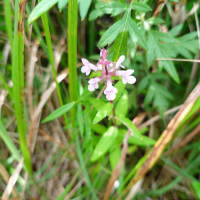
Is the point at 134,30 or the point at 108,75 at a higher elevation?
the point at 134,30

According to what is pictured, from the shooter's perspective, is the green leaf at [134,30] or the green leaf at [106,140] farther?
the green leaf at [106,140]

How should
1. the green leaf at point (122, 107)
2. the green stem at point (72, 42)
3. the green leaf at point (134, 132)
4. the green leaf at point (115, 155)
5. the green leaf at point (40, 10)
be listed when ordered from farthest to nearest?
the green leaf at point (115, 155)
the green leaf at point (122, 107)
the green leaf at point (134, 132)
the green stem at point (72, 42)
the green leaf at point (40, 10)

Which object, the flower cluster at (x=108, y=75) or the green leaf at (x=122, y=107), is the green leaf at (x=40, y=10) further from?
the green leaf at (x=122, y=107)

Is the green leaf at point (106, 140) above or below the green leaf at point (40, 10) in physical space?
below

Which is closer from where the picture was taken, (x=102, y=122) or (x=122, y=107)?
(x=122, y=107)

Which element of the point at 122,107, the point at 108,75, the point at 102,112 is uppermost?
the point at 108,75

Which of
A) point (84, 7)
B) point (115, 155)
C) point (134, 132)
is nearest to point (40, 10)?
point (84, 7)

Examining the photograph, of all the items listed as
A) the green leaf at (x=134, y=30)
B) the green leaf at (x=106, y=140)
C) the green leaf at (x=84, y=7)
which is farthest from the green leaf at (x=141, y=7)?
the green leaf at (x=106, y=140)

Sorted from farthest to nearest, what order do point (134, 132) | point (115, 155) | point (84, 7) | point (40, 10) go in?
point (115, 155), point (134, 132), point (84, 7), point (40, 10)

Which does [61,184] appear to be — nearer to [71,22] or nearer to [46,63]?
[46,63]

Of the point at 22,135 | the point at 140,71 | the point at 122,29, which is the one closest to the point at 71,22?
the point at 122,29

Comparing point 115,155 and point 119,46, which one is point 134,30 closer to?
point 119,46
